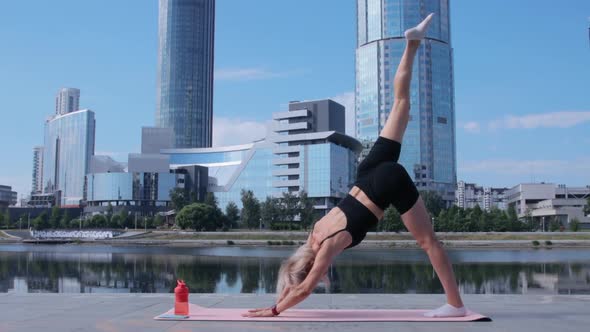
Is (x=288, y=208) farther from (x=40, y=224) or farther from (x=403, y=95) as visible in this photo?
(x=403, y=95)

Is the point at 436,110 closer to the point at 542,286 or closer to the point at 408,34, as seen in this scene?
the point at 542,286

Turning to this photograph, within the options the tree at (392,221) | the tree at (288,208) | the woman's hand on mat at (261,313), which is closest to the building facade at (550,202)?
the tree at (392,221)

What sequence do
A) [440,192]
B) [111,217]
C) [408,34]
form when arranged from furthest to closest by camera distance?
[440,192] → [111,217] → [408,34]

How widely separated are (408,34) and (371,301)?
24.9ft

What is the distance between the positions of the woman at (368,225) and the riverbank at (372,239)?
214 feet

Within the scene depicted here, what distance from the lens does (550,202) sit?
13000cm


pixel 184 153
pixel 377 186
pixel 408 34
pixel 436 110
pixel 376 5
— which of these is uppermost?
pixel 376 5

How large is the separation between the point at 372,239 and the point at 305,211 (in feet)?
97.0

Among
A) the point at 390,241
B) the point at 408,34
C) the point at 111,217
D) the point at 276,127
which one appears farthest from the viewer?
the point at 276,127

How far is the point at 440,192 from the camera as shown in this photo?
521 feet

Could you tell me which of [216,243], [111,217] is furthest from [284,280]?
[111,217]

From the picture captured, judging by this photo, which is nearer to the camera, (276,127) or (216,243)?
(216,243)

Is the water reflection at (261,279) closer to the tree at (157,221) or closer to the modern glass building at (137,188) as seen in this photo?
the tree at (157,221)

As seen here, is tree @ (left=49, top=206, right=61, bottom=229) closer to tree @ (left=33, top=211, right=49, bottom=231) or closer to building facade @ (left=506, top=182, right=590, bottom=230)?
tree @ (left=33, top=211, right=49, bottom=231)
